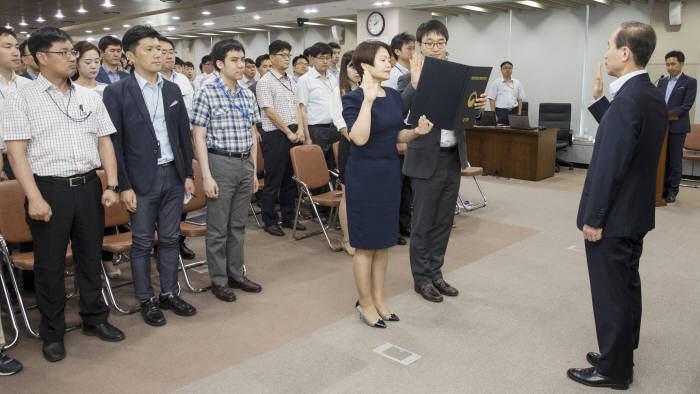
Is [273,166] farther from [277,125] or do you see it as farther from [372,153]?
[372,153]

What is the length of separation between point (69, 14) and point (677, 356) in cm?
1393

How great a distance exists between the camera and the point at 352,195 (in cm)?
318

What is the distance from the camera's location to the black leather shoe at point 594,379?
8.74 ft

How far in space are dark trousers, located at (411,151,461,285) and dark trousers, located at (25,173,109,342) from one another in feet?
6.47

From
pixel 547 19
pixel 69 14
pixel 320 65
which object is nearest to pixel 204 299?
pixel 320 65

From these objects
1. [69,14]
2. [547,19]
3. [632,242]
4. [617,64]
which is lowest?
[632,242]

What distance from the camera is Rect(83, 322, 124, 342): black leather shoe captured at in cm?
321

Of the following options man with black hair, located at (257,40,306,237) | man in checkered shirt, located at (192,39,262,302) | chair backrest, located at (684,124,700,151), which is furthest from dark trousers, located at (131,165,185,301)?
chair backrest, located at (684,124,700,151)

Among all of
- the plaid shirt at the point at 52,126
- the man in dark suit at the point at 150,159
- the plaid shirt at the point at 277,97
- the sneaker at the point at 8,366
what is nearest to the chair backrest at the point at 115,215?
the man in dark suit at the point at 150,159

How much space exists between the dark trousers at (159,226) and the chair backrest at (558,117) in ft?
25.4

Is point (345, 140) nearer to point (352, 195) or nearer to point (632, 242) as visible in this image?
point (352, 195)

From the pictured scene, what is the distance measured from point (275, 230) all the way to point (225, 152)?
1923 mm

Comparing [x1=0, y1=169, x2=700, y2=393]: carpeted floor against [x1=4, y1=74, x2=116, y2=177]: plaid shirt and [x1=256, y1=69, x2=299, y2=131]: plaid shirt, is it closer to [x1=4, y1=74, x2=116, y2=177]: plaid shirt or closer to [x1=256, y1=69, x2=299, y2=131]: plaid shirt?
[x1=4, y1=74, x2=116, y2=177]: plaid shirt

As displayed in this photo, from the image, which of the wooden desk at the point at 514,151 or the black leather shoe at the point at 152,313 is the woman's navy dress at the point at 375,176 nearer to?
the black leather shoe at the point at 152,313
